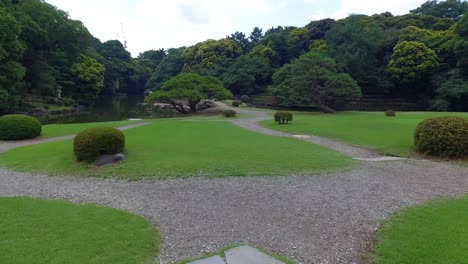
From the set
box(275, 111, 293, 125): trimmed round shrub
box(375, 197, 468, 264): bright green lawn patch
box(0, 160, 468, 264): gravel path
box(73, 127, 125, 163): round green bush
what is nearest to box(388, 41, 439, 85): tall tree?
box(275, 111, 293, 125): trimmed round shrub

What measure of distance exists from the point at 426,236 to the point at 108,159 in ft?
27.5

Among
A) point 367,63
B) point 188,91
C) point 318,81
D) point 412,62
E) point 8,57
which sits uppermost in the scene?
point 367,63

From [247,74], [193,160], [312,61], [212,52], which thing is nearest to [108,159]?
[193,160]

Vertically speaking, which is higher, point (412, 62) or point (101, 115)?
point (412, 62)

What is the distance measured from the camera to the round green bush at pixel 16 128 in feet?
50.0

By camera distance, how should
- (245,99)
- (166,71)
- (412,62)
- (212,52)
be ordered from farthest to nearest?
(166,71) < (212,52) < (245,99) < (412,62)

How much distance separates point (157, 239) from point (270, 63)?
53054 mm

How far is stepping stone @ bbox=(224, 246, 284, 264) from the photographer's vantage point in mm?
3992

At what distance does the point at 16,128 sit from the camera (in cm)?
1534

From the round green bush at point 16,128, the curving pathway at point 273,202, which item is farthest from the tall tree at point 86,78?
the curving pathway at point 273,202

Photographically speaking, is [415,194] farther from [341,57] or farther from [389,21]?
[389,21]

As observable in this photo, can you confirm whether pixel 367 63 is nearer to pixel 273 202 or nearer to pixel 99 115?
pixel 99 115

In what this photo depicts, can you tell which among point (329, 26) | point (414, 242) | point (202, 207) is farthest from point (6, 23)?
point (329, 26)

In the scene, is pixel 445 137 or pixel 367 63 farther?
pixel 367 63
